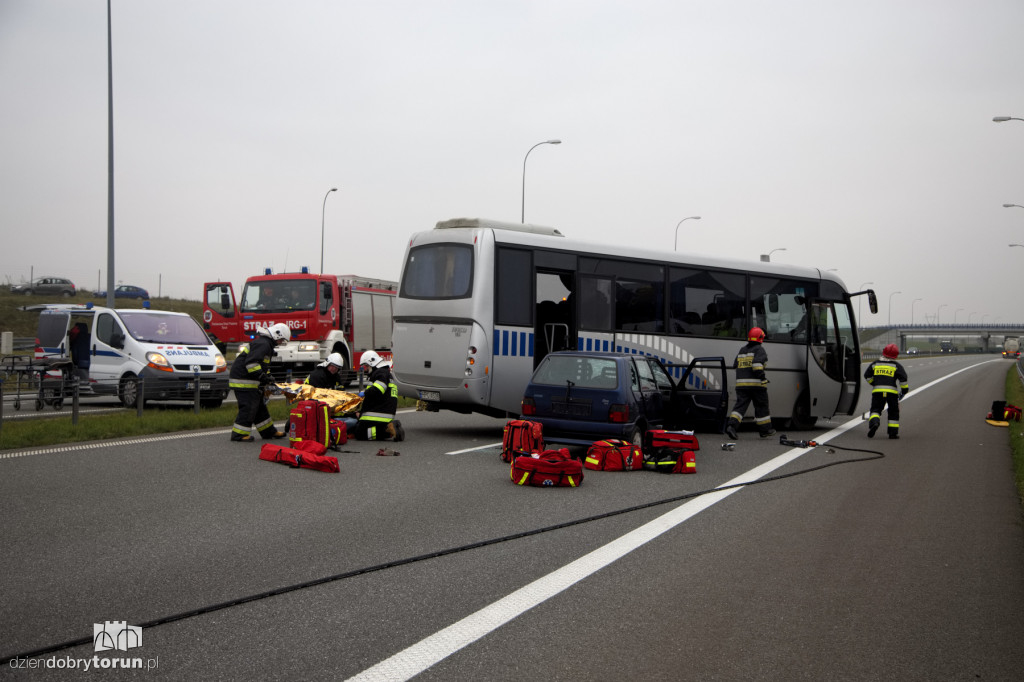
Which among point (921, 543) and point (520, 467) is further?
point (520, 467)

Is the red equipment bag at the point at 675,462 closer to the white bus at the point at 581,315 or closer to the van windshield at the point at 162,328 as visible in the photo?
the white bus at the point at 581,315

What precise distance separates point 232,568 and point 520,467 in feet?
14.2

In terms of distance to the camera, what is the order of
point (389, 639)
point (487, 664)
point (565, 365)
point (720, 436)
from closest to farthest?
point (487, 664) → point (389, 639) → point (565, 365) → point (720, 436)

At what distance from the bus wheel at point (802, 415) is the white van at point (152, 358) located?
36.5ft

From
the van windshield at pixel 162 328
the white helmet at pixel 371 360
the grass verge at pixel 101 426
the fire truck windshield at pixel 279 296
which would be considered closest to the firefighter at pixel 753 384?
the white helmet at pixel 371 360

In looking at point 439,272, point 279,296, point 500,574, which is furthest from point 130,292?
point 500,574

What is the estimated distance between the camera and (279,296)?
84.9ft

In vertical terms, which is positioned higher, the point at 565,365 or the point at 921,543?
the point at 565,365

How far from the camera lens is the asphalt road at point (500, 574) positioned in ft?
14.0

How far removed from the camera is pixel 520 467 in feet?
31.7

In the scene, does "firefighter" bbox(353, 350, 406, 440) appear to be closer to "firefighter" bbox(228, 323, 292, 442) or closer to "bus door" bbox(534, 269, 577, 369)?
"firefighter" bbox(228, 323, 292, 442)

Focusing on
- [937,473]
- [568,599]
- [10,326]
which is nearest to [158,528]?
A: [568,599]

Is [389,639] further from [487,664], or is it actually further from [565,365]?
[565,365]

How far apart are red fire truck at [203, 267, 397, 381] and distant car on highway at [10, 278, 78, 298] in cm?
3986
